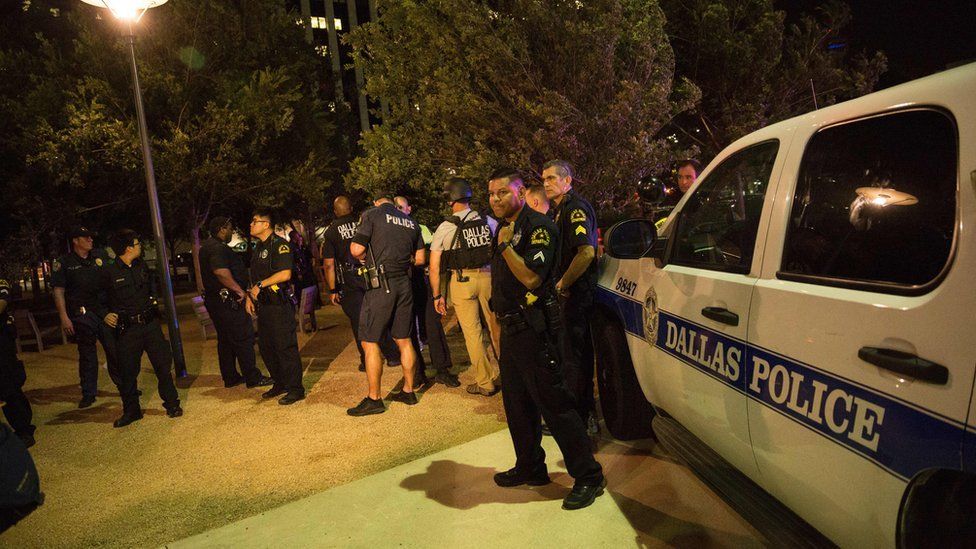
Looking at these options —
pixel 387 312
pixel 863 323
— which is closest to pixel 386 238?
pixel 387 312

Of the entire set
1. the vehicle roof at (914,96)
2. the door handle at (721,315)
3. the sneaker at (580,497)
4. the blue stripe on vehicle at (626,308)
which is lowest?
the sneaker at (580,497)

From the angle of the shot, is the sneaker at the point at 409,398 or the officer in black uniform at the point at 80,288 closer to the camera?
the sneaker at the point at 409,398

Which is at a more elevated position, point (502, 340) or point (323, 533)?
point (502, 340)

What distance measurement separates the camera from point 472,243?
16.2ft

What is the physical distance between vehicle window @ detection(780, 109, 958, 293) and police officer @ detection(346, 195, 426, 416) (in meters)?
3.28

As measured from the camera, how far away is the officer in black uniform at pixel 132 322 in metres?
4.95

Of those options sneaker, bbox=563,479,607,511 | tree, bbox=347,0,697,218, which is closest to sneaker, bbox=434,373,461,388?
sneaker, bbox=563,479,607,511

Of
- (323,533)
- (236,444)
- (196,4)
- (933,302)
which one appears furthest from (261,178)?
(933,302)

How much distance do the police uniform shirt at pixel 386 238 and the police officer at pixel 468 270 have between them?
1.38 ft

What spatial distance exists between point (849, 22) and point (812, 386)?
13348mm

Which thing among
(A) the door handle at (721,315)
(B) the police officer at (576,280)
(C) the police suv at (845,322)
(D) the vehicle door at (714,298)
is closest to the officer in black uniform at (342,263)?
(B) the police officer at (576,280)

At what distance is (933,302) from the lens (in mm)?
1406

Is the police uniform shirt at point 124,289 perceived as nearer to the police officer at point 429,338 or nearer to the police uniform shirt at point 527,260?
the police officer at point 429,338

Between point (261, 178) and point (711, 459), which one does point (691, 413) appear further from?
point (261, 178)
